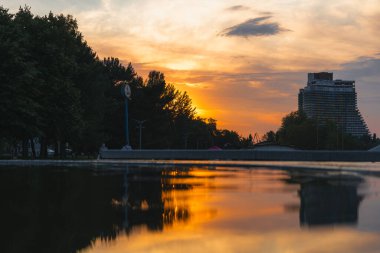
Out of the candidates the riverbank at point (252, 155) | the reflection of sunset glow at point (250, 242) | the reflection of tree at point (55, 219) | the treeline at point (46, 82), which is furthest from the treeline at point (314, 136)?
the reflection of sunset glow at point (250, 242)

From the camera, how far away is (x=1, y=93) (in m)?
44.9

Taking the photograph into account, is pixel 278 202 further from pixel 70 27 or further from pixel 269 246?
pixel 70 27

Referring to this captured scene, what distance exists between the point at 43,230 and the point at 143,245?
2320 millimetres

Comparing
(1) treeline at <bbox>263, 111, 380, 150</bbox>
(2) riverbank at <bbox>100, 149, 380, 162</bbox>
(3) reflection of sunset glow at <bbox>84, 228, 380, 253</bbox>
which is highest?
(1) treeline at <bbox>263, 111, 380, 150</bbox>

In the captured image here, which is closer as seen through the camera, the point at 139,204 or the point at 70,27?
the point at 139,204

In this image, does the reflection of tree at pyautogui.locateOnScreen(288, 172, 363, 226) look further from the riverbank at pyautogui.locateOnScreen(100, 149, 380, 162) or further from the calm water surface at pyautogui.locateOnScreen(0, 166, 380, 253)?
the riverbank at pyautogui.locateOnScreen(100, 149, 380, 162)

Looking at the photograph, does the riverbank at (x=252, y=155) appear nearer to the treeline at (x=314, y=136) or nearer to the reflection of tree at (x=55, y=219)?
the reflection of tree at (x=55, y=219)

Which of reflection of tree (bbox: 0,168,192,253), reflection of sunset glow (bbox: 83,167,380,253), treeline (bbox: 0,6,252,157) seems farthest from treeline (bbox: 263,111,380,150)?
reflection of sunset glow (bbox: 83,167,380,253)

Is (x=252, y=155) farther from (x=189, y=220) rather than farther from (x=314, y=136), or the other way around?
(x=314, y=136)

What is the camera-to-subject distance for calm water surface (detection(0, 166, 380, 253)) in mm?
8453

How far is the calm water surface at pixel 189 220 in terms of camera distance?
8.45 m

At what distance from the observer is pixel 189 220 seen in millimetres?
11023

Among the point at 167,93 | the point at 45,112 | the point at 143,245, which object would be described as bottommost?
the point at 143,245

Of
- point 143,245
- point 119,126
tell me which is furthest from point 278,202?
point 119,126
